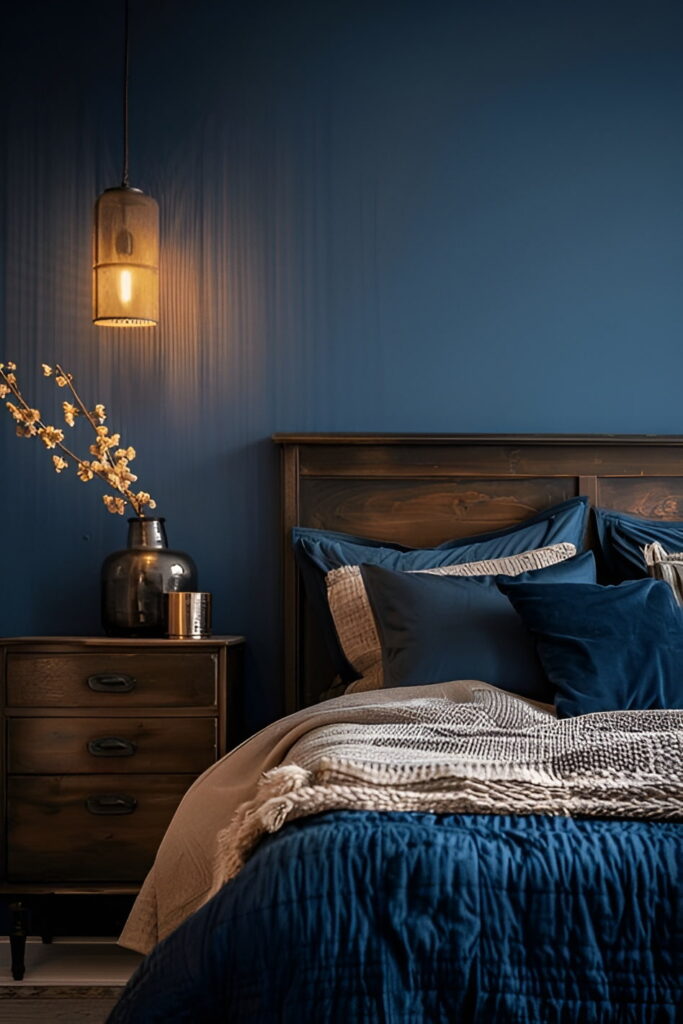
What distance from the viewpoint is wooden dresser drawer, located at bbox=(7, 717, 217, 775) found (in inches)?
112

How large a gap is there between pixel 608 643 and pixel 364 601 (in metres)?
→ 0.70

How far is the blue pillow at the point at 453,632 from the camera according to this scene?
258 centimetres

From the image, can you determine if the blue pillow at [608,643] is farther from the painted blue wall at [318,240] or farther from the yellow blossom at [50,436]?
the yellow blossom at [50,436]

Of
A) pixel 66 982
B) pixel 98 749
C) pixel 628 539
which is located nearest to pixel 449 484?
pixel 628 539

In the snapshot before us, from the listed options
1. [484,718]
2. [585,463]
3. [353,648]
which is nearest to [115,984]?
[353,648]

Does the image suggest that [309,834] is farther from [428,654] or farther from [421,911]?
[428,654]

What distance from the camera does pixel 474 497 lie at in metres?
3.24

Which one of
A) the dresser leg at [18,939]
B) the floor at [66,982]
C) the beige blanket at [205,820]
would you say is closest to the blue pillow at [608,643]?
the beige blanket at [205,820]

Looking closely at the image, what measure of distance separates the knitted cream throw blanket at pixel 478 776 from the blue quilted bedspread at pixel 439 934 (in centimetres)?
8

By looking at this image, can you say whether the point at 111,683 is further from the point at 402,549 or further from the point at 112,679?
the point at 402,549

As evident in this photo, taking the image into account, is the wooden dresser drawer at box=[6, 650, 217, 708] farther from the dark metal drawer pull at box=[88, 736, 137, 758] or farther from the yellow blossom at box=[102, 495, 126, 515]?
the yellow blossom at box=[102, 495, 126, 515]

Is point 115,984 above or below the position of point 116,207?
below

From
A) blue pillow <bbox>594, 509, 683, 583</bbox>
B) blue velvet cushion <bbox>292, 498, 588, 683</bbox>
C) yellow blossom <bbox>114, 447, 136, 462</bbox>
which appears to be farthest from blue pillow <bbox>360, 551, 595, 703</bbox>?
yellow blossom <bbox>114, 447, 136, 462</bbox>

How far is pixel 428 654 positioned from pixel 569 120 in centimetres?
172
